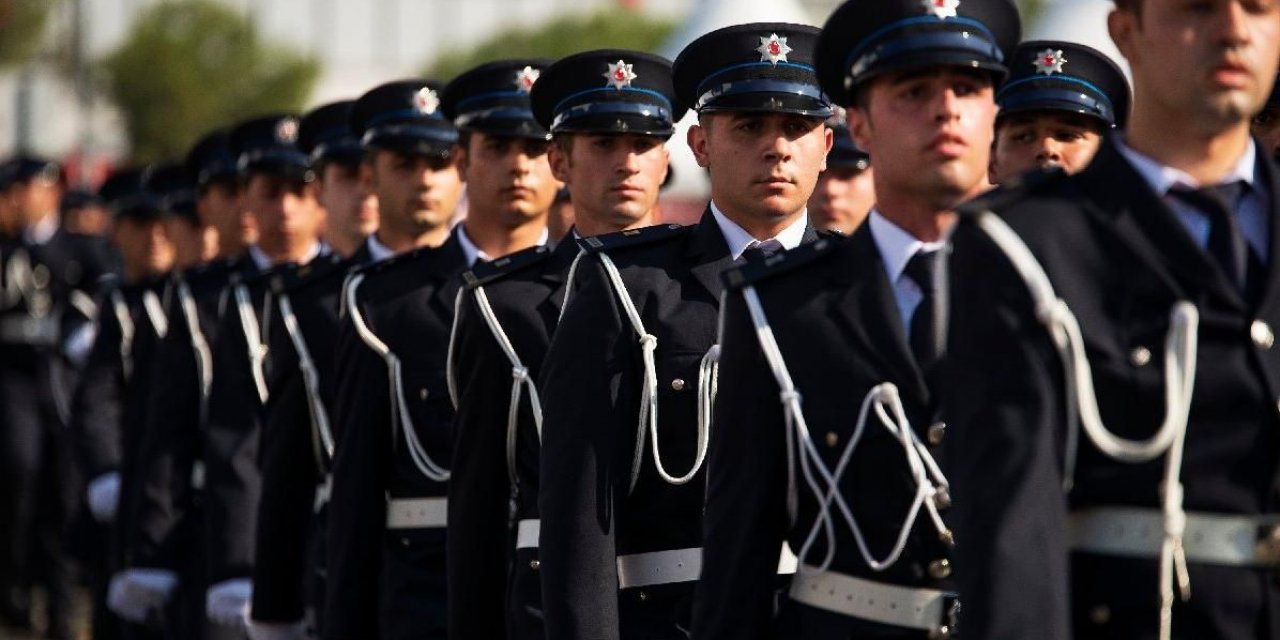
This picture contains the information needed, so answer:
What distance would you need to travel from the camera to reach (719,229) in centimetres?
559

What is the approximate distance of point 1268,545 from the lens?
12.3ft

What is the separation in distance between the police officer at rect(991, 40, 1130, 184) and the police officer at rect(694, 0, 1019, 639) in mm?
1899

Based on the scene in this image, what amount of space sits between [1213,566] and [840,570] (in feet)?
2.67

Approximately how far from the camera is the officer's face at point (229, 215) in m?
11.0

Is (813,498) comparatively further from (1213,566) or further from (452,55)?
(452,55)

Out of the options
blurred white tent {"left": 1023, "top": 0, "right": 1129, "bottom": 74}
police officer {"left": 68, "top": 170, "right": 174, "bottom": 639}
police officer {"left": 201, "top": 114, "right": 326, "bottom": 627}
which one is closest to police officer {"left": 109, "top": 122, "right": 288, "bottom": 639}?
police officer {"left": 201, "top": 114, "right": 326, "bottom": 627}

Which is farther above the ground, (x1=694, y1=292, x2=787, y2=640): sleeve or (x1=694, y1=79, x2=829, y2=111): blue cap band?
(x1=694, y1=79, x2=829, y2=111): blue cap band

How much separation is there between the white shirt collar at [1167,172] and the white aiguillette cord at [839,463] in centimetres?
63

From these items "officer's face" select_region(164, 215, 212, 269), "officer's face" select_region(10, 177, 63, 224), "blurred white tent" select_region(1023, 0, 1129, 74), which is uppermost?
"blurred white tent" select_region(1023, 0, 1129, 74)

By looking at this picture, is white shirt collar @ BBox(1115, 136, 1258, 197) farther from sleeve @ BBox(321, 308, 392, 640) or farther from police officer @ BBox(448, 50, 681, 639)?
sleeve @ BBox(321, 308, 392, 640)

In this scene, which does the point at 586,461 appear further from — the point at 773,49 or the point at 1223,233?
the point at 1223,233

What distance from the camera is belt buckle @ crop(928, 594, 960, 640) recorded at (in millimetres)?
4285

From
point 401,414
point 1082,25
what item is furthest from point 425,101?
point 1082,25

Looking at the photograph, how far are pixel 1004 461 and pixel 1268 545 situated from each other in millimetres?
411
